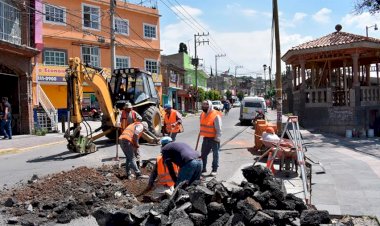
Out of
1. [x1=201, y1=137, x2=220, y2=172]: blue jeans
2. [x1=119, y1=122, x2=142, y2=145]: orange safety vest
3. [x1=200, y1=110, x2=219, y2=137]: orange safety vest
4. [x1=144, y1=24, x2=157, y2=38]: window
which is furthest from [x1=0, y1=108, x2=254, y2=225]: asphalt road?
[x1=144, y1=24, x2=157, y2=38]: window

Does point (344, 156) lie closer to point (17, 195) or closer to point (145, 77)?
point (145, 77)

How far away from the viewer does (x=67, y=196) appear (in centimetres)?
762

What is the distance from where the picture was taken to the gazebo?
2112 centimetres

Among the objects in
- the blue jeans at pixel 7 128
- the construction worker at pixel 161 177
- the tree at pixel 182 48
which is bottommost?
the construction worker at pixel 161 177

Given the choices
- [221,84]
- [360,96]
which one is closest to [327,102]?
[360,96]

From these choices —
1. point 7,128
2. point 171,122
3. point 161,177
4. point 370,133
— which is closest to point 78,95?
point 171,122

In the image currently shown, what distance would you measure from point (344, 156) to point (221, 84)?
10050 cm

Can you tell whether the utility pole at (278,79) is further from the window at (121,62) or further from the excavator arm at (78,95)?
the window at (121,62)

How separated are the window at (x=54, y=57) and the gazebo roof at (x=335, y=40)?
19330mm

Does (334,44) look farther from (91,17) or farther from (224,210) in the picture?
(91,17)

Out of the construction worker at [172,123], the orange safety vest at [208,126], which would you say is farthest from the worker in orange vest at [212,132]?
the construction worker at [172,123]

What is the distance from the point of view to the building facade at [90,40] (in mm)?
33562

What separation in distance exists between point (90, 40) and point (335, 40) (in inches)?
844

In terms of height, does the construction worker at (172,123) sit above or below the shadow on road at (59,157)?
above
